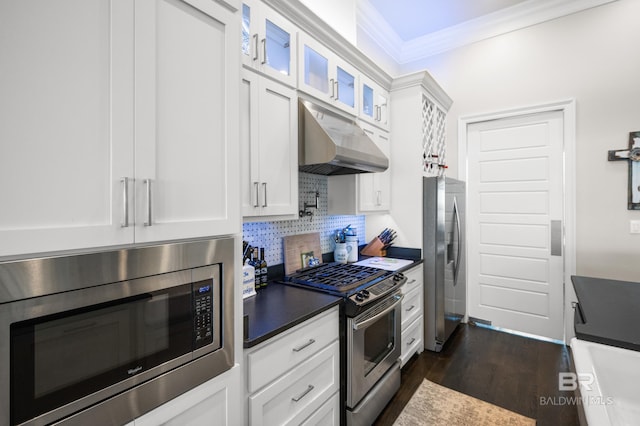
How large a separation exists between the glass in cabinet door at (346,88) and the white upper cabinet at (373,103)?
0.12 meters

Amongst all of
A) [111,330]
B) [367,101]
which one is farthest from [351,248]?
[111,330]

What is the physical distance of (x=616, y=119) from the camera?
280cm

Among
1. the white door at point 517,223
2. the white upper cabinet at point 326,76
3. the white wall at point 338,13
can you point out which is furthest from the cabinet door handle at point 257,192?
the white door at point 517,223

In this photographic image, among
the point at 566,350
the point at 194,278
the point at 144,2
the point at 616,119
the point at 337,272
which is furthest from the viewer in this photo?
the point at 566,350

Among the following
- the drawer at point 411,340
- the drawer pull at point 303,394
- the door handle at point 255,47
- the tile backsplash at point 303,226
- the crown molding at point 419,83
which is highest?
the crown molding at point 419,83

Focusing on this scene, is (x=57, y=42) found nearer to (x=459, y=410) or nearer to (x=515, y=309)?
(x=459, y=410)

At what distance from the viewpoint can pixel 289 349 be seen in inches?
56.6

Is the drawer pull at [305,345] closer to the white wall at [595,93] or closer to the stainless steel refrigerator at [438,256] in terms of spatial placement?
the stainless steel refrigerator at [438,256]

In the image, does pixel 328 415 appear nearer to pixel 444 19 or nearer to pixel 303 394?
pixel 303 394

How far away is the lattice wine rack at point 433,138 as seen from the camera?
3084 millimetres

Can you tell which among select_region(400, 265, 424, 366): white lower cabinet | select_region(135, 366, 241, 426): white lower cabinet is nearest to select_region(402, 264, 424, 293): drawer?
select_region(400, 265, 424, 366): white lower cabinet

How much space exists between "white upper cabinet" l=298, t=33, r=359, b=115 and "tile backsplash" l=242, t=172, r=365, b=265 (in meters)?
0.63

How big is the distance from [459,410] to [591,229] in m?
2.20

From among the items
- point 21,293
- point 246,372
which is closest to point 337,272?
point 246,372
